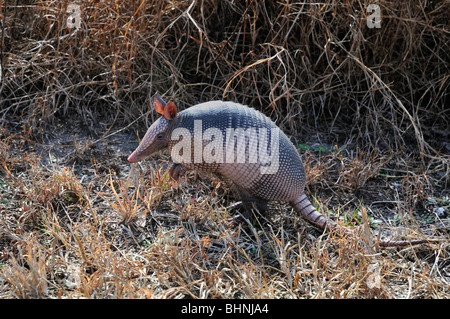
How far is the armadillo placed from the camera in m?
3.17

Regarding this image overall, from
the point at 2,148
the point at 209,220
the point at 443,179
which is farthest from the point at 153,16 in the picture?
the point at 443,179

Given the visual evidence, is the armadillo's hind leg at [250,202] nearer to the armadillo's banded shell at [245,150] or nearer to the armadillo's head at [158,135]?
the armadillo's banded shell at [245,150]

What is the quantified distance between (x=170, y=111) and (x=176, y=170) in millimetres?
449

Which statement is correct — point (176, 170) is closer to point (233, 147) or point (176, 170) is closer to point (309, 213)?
point (233, 147)

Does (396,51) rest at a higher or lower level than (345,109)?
higher

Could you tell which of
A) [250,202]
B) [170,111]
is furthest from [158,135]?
[250,202]

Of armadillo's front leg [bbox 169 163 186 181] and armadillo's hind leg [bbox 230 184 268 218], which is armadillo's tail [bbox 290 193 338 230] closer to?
armadillo's hind leg [bbox 230 184 268 218]

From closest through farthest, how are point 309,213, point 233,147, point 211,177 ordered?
point 233,147 < point 309,213 < point 211,177

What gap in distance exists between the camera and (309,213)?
3.37 meters

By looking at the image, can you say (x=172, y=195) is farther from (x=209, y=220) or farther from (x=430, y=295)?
(x=430, y=295)

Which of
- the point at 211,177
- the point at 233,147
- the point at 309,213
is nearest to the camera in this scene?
the point at 233,147

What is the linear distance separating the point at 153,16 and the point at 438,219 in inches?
116

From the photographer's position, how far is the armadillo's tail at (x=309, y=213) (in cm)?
332

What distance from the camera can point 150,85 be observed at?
4.35 meters
